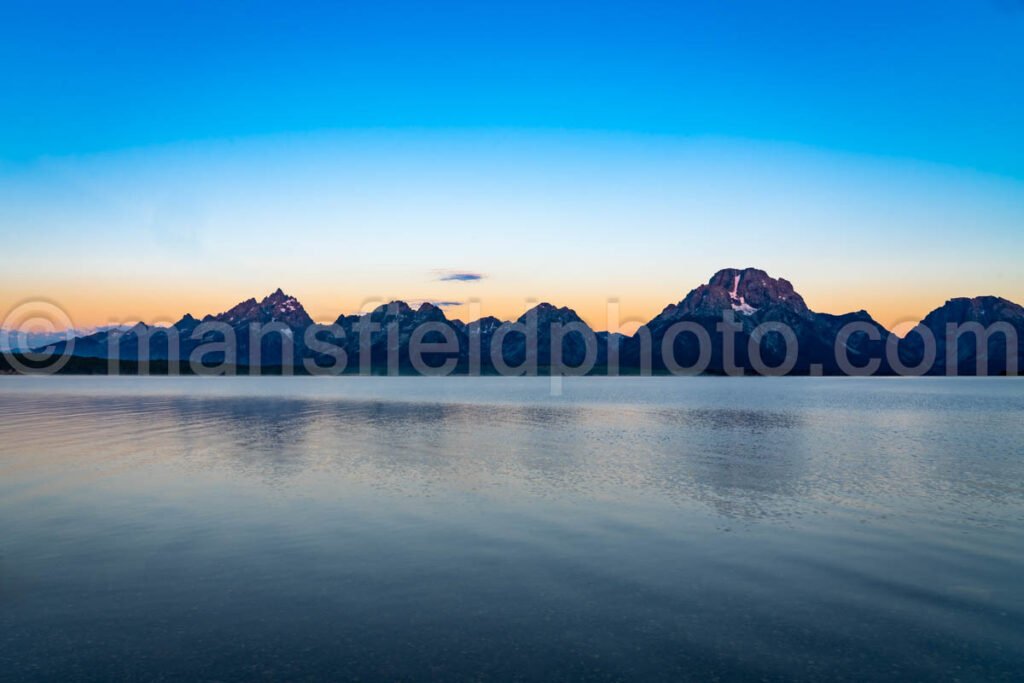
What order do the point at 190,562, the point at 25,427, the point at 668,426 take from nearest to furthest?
the point at 190,562 < the point at 25,427 < the point at 668,426

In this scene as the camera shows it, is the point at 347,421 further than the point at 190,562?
Yes

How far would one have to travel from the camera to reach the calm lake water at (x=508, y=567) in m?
14.1

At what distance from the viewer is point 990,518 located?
27281 mm

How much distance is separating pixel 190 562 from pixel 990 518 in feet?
97.7

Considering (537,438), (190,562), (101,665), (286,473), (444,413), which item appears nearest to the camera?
(101,665)

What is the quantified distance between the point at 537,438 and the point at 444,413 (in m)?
35.2

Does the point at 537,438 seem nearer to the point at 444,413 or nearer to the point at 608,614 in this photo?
the point at 444,413

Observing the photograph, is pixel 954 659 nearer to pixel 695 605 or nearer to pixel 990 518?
pixel 695 605

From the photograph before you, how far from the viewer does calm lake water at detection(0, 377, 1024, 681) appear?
14102 millimetres

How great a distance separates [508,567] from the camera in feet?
67.8

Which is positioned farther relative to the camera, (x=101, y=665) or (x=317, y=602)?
(x=317, y=602)

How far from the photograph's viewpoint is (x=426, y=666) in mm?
13711

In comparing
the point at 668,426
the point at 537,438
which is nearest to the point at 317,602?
the point at 537,438

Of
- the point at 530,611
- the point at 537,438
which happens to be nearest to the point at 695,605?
the point at 530,611
